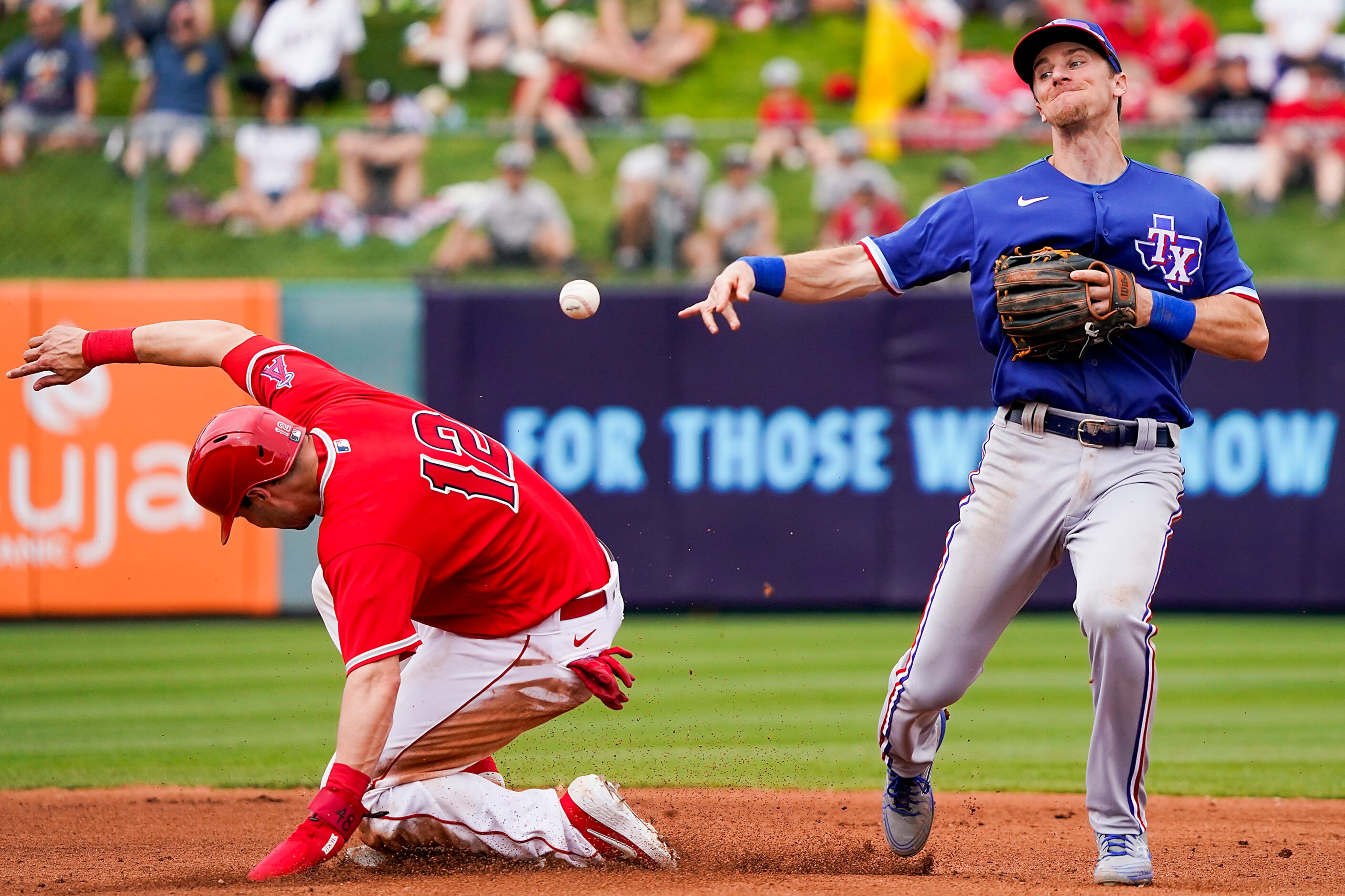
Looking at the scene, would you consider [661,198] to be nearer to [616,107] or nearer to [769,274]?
[616,107]

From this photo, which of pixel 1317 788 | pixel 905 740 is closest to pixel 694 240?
pixel 1317 788

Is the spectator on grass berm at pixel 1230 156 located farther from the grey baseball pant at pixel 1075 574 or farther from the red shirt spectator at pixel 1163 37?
the grey baseball pant at pixel 1075 574

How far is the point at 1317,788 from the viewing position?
5.80 metres

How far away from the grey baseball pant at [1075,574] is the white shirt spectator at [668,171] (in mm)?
6891

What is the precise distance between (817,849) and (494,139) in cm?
749

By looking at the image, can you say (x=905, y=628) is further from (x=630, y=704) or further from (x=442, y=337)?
(x=442, y=337)

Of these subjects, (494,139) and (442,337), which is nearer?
(442,337)

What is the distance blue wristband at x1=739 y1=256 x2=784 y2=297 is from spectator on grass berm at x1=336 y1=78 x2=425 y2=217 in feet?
23.6

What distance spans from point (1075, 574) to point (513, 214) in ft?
24.7

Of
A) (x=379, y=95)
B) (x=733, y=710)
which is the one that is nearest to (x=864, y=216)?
(x=379, y=95)

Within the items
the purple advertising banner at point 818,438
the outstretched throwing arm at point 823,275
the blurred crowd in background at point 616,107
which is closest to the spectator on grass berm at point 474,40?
the blurred crowd in background at point 616,107

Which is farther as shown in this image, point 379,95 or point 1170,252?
point 379,95

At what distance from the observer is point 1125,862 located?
384 centimetres

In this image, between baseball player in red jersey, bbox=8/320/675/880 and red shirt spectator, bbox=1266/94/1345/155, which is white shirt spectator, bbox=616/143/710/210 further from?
baseball player in red jersey, bbox=8/320/675/880
